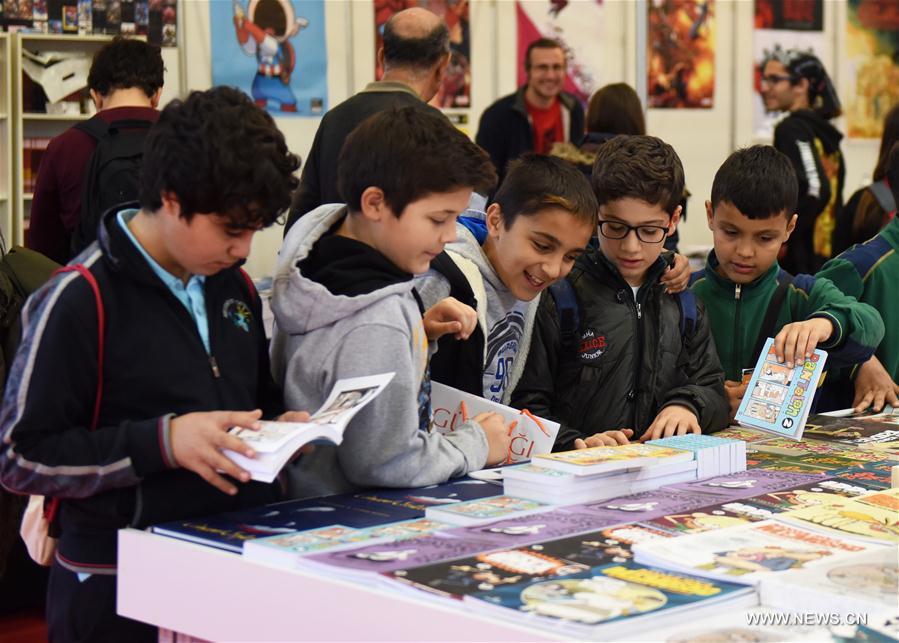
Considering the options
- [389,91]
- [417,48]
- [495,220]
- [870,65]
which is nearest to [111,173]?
[389,91]

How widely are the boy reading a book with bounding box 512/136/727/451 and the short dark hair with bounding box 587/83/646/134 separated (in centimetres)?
252

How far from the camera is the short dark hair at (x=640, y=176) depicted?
2.95m

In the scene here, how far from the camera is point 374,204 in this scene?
223cm

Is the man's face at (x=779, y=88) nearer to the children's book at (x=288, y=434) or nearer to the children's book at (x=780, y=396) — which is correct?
the children's book at (x=780, y=396)

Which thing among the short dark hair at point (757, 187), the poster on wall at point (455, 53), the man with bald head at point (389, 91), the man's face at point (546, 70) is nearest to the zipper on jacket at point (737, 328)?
the short dark hair at point (757, 187)

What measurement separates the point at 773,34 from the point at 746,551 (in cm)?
830

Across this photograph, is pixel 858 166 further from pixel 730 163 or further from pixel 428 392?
pixel 428 392

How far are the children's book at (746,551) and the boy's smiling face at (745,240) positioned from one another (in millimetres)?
1439

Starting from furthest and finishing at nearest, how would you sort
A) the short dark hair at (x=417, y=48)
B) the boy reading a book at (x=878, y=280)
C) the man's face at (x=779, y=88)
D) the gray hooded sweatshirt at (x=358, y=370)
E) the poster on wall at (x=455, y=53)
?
the poster on wall at (x=455, y=53)
the man's face at (x=779, y=88)
the short dark hair at (x=417, y=48)
the boy reading a book at (x=878, y=280)
the gray hooded sweatshirt at (x=358, y=370)

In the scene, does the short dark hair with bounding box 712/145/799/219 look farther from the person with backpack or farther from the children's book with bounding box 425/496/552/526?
the person with backpack

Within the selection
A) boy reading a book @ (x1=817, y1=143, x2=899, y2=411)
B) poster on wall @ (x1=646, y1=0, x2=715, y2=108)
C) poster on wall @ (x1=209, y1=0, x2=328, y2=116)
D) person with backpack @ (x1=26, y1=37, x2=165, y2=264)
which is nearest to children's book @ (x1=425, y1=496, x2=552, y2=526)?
boy reading a book @ (x1=817, y1=143, x2=899, y2=411)

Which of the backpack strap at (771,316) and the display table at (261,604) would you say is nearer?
the display table at (261,604)

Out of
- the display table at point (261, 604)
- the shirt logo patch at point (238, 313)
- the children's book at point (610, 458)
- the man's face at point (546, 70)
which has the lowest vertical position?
the display table at point (261, 604)

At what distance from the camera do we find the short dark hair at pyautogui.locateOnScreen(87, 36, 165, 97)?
13.7 ft
